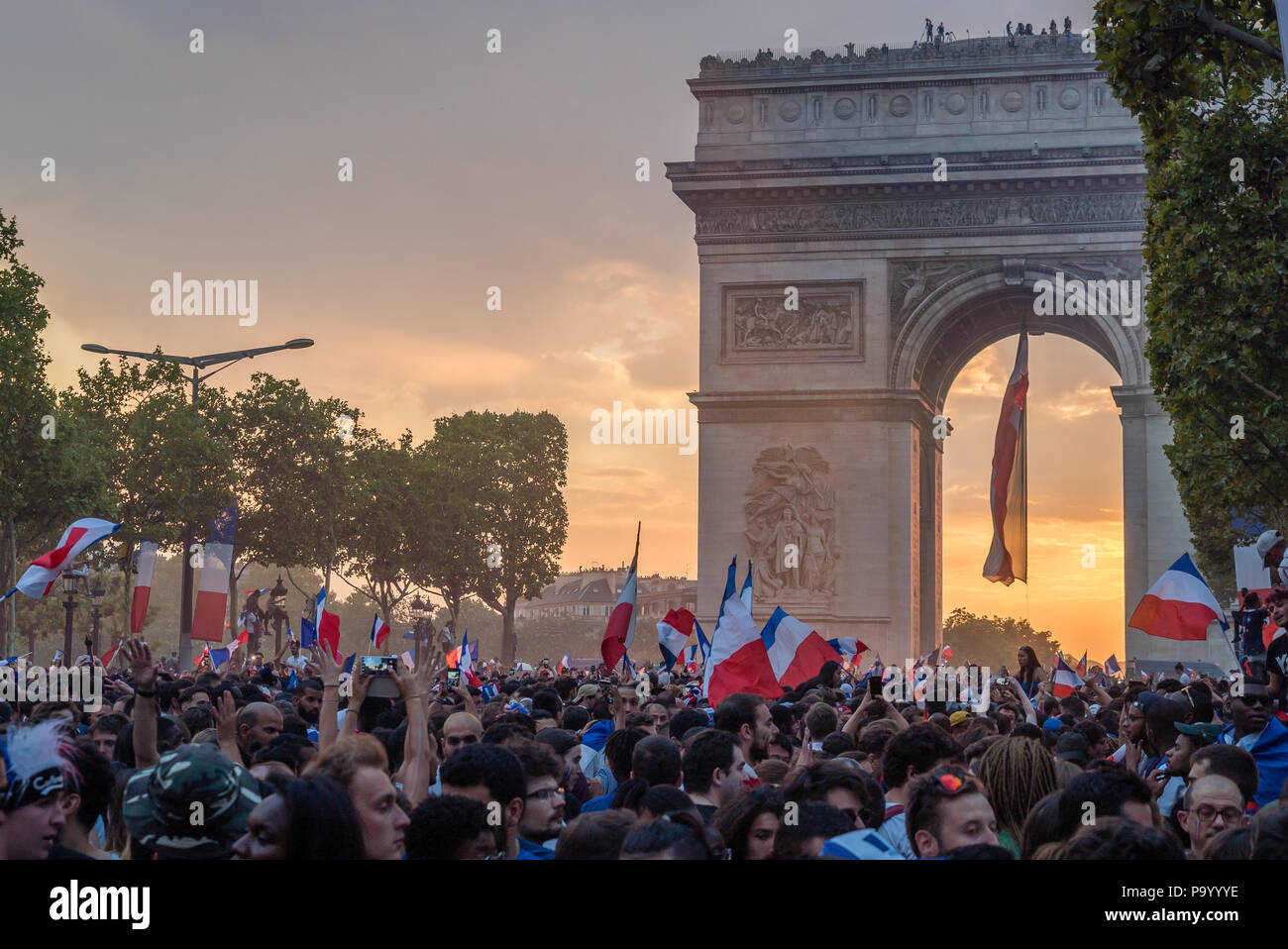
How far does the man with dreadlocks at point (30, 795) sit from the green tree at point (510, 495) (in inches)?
2523

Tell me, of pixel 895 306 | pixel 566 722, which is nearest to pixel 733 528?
pixel 895 306

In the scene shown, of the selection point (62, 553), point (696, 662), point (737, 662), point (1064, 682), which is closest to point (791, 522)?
point (696, 662)

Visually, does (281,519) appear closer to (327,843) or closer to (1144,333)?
(1144,333)

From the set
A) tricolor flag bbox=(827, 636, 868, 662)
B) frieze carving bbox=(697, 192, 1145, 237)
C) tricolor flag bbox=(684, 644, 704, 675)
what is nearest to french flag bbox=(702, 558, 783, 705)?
tricolor flag bbox=(684, 644, 704, 675)

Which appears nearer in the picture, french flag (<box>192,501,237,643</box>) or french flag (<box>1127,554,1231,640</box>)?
french flag (<box>1127,554,1231,640</box>)

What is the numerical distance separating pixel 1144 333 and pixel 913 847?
38357 millimetres

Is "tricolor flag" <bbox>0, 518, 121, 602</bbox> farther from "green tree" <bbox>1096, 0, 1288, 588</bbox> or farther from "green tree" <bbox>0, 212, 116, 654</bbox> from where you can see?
"green tree" <bbox>0, 212, 116, 654</bbox>

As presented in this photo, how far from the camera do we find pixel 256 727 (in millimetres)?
9375

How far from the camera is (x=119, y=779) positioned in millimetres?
6969

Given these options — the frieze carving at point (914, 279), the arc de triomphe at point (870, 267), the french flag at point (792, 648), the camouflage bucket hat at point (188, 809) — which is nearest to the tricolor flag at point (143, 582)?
the french flag at point (792, 648)

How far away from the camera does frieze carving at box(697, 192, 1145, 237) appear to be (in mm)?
41375

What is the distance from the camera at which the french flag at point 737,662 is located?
41.1 feet

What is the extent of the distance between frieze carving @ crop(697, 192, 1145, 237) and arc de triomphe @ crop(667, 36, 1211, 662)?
5cm

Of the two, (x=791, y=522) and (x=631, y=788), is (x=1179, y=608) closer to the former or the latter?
(x=631, y=788)
